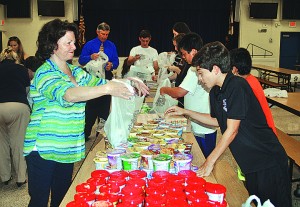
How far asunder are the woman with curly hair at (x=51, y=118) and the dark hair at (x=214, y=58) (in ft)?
1.47

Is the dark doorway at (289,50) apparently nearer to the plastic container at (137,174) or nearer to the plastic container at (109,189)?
the plastic container at (137,174)

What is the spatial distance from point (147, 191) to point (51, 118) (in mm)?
788

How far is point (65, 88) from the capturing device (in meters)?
2.00

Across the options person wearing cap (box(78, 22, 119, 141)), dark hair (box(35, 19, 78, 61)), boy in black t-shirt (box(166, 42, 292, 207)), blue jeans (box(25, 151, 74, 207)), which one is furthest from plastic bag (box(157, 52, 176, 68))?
blue jeans (box(25, 151, 74, 207))

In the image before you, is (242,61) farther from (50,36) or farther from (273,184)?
(50,36)

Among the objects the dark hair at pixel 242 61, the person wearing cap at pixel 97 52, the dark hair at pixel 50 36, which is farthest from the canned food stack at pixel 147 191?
the person wearing cap at pixel 97 52

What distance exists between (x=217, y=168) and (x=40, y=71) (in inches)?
59.8

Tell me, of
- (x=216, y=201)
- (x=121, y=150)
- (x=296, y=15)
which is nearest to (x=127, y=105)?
(x=121, y=150)

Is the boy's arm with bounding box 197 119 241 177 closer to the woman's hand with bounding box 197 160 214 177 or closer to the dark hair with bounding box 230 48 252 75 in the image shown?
the woman's hand with bounding box 197 160 214 177

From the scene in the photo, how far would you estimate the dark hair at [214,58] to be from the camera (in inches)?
80.2

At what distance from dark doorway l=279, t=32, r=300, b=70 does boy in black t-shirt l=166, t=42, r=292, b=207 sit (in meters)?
13.3

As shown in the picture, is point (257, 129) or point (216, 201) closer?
point (216, 201)

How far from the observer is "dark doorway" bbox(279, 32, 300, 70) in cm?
1454

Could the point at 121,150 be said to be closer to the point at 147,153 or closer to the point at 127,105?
the point at 147,153
